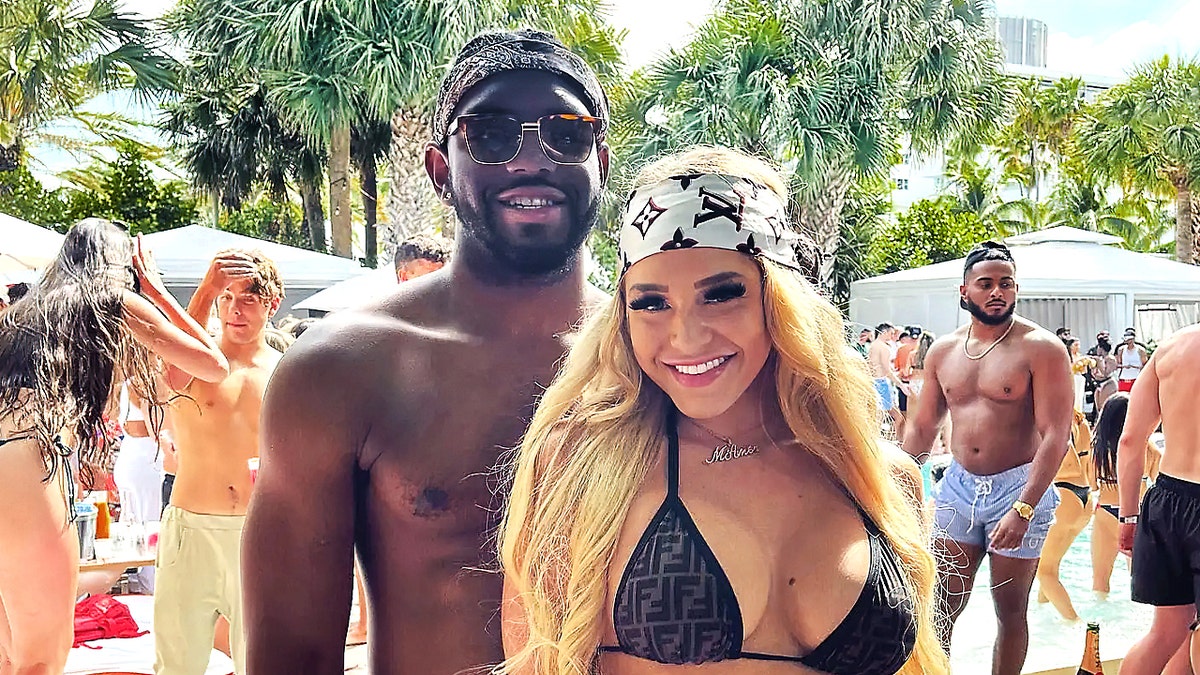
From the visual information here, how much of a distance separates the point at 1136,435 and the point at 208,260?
9.69 meters

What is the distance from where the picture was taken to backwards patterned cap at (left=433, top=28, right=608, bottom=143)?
1.45 meters

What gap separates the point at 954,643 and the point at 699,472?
A: 4916mm

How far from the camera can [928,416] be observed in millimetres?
4863

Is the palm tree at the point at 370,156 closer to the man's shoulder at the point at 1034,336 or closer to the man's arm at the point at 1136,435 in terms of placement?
the man's shoulder at the point at 1034,336

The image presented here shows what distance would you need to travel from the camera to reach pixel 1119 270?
52.4 ft

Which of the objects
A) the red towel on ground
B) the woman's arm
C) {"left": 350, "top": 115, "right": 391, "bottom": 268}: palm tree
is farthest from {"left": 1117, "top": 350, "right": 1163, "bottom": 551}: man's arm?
{"left": 350, "top": 115, "right": 391, "bottom": 268}: palm tree

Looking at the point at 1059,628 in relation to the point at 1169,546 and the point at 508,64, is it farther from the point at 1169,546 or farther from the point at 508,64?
the point at 508,64

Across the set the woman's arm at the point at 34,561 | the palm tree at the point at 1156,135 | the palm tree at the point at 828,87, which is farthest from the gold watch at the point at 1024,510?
the palm tree at the point at 1156,135

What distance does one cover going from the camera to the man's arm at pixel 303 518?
1.32 m

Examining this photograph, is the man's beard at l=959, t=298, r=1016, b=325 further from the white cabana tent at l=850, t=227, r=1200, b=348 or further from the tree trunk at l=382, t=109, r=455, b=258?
the white cabana tent at l=850, t=227, r=1200, b=348

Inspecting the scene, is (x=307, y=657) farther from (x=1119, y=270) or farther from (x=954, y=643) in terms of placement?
(x=1119, y=270)

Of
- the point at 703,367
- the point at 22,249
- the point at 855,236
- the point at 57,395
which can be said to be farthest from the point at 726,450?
the point at 855,236

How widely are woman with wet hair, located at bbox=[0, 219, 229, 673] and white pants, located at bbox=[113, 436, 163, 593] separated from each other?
7.95 feet

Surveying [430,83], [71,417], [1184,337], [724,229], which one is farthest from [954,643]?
[430,83]
